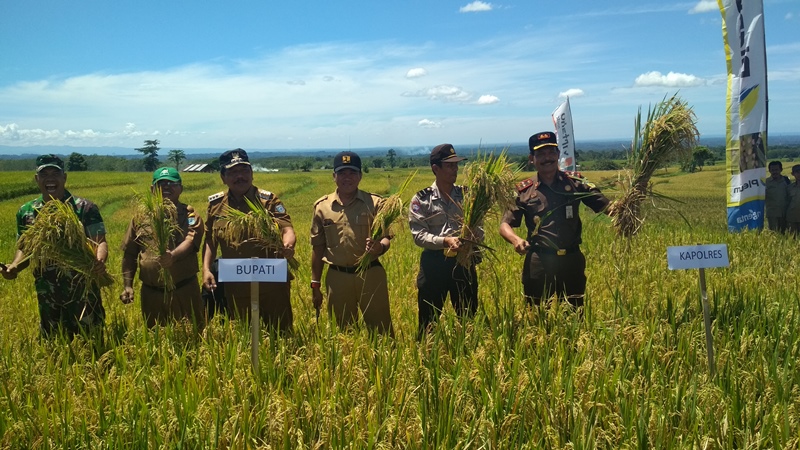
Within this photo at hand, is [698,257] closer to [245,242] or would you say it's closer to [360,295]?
[360,295]

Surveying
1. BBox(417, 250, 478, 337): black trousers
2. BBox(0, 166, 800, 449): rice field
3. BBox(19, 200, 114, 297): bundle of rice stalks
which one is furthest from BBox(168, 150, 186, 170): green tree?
BBox(0, 166, 800, 449): rice field

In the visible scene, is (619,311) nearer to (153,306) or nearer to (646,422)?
(646,422)

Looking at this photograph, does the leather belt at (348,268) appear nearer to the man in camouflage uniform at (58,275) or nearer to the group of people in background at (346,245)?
the group of people in background at (346,245)

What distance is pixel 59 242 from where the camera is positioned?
3.62 meters

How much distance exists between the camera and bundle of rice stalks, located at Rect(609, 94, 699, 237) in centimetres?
368

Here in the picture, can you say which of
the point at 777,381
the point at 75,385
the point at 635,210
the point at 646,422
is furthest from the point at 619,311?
the point at 75,385

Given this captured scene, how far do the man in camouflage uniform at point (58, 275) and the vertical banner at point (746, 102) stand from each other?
9.30m

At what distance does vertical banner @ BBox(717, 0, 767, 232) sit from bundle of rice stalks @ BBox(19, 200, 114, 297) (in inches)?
368

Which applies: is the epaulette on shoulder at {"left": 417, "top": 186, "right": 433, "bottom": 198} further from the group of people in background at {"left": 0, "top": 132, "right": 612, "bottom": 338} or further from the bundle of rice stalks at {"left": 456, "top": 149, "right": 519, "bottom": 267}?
the bundle of rice stalks at {"left": 456, "top": 149, "right": 519, "bottom": 267}

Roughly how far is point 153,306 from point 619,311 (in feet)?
12.4

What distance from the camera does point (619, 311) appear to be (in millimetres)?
3910

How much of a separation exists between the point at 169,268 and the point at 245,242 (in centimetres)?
73

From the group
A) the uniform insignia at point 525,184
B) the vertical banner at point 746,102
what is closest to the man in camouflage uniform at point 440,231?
the uniform insignia at point 525,184

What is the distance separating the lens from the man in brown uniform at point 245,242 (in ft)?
13.9
